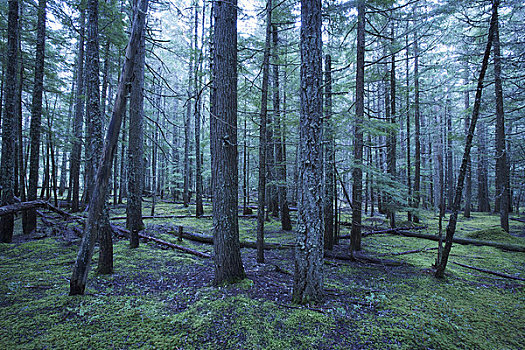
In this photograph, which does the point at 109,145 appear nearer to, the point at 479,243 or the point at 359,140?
the point at 359,140

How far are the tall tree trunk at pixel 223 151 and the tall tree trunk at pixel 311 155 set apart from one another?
1.44 metres

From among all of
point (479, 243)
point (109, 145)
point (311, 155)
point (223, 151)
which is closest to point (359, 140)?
point (311, 155)

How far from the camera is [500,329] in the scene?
3395 millimetres

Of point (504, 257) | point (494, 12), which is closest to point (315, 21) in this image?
point (494, 12)

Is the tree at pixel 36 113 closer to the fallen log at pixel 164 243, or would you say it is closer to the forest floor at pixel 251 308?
the forest floor at pixel 251 308

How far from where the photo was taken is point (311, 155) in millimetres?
3621

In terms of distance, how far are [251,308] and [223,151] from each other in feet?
9.01

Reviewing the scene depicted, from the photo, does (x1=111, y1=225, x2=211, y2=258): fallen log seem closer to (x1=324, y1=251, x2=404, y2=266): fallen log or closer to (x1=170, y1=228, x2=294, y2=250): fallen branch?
(x1=170, y1=228, x2=294, y2=250): fallen branch

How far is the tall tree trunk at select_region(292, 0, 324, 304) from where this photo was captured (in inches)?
142

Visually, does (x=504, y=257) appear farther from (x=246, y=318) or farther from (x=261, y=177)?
(x=246, y=318)

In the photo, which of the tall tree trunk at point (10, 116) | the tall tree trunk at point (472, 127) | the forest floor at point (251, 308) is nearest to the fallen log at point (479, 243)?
the forest floor at point (251, 308)

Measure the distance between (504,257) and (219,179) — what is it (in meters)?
9.47

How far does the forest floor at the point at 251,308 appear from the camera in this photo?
291 cm

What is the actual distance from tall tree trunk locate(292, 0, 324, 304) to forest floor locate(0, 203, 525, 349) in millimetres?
801
